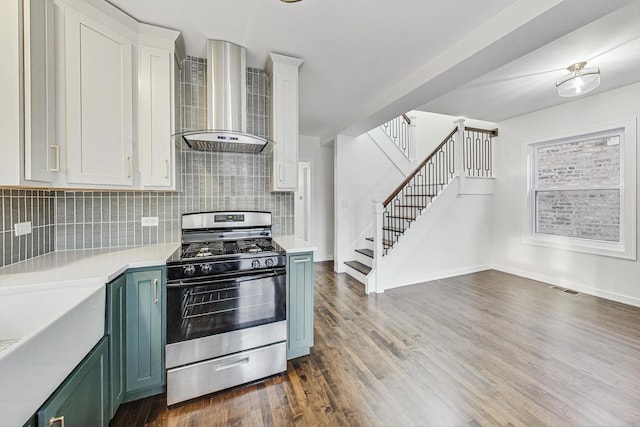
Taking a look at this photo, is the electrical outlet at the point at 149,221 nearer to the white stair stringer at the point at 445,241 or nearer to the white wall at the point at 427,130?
the white stair stringer at the point at 445,241

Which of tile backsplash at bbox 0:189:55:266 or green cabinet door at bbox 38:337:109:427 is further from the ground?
tile backsplash at bbox 0:189:55:266

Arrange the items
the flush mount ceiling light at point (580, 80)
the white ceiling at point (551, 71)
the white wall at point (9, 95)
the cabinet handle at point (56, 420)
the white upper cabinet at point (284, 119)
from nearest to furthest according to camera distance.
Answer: the cabinet handle at point (56, 420) < the white wall at point (9, 95) < the white ceiling at point (551, 71) < the white upper cabinet at point (284, 119) < the flush mount ceiling light at point (580, 80)

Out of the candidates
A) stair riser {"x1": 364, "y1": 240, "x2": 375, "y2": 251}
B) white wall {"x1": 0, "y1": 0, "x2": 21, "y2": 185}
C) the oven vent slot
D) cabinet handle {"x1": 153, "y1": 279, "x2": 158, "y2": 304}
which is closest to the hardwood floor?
the oven vent slot

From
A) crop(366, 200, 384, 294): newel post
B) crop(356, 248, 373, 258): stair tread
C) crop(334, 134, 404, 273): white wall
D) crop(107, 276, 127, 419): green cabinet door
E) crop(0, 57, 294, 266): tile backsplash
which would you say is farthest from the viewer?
crop(334, 134, 404, 273): white wall

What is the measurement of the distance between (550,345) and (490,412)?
1.25 metres

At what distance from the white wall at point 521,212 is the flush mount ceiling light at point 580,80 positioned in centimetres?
111

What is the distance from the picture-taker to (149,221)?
2.19 meters

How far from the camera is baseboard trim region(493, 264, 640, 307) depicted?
3.23 metres

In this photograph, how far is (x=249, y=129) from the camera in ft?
8.11

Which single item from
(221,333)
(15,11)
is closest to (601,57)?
(221,333)

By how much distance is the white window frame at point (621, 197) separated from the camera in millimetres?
3180

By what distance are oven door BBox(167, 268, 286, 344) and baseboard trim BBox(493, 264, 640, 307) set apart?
170 inches

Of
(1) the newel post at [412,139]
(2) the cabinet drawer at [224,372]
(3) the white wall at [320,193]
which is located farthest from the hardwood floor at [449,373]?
(1) the newel post at [412,139]

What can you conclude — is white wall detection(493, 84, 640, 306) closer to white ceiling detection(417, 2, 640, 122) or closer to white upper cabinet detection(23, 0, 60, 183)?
white ceiling detection(417, 2, 640, 122)
